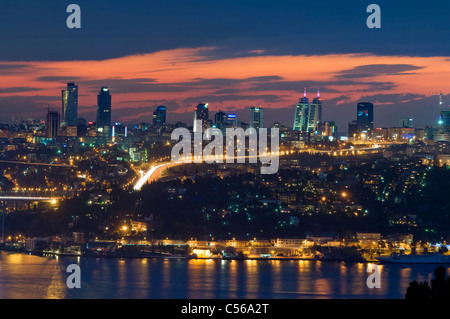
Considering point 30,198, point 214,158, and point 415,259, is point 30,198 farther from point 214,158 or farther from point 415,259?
point 415,259

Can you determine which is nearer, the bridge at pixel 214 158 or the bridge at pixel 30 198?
the bridge at pixel 30 198

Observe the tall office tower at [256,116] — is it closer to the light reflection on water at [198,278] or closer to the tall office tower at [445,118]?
the tall office tower at [445,118]

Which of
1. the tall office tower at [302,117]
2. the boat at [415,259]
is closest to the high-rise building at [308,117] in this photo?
the tall office tower at [302,117]

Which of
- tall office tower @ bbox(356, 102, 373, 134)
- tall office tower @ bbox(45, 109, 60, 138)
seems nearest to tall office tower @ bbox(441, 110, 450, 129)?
tall office tower @ bbox(356, 102, 373, 134)

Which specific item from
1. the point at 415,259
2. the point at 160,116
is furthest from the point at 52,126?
the point at 415,259
